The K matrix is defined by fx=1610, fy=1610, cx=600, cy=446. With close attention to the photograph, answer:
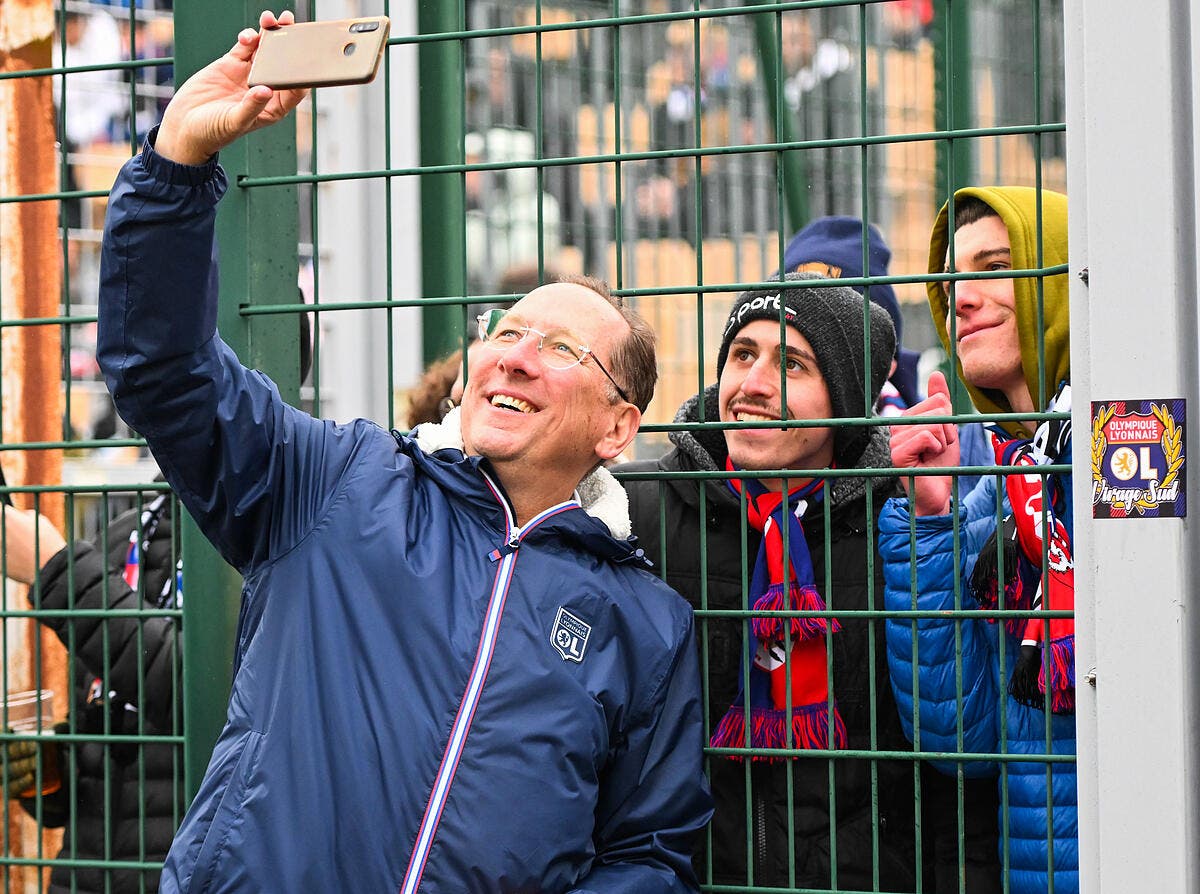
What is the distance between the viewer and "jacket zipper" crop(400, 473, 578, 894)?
204 centimetres

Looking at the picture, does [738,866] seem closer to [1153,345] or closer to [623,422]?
[623,422]

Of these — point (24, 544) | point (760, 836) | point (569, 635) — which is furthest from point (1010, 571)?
point (24, 544)

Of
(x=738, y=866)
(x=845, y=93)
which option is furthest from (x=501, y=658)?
(x=845, y=93)

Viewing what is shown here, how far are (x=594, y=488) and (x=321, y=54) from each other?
799 millimetres

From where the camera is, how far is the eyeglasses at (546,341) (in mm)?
2334

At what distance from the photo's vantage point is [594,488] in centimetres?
242

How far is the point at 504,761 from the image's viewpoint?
2.07 metres

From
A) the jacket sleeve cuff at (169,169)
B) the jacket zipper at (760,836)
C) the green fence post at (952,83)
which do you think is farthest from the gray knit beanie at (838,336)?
the jacket sleeve cuff at (169,169)

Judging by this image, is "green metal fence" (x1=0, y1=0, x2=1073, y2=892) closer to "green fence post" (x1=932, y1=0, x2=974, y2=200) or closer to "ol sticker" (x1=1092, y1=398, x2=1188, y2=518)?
"green fence post" (x1=932, y1=0, x2=974, y2=200)

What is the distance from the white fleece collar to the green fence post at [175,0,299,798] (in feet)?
1.01

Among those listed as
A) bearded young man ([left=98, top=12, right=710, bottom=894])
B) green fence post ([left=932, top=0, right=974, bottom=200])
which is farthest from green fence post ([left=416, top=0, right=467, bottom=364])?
bearded young man ([left=98, top=12, right=710, bottom=894])

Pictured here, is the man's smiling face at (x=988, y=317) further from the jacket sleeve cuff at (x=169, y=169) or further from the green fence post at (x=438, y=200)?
the green fence post at (x=438, y=200)

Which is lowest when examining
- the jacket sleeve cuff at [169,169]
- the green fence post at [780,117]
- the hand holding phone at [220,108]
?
the jacket sleeve cuff at [169,169]

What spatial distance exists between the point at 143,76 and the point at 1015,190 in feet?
13.4
